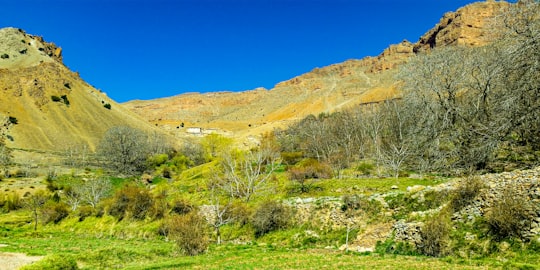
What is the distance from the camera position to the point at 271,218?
29.9 m

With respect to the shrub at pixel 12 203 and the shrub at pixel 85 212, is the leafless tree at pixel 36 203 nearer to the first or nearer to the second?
Answer: the shrub at pixel 12 203

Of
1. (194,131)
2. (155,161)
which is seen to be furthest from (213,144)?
(194,131)

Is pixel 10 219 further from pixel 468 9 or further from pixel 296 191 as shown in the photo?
pixel 468 9

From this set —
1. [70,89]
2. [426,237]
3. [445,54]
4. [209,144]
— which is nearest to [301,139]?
[209,144]

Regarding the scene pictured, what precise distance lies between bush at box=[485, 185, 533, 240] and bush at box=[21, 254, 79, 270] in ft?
68.8

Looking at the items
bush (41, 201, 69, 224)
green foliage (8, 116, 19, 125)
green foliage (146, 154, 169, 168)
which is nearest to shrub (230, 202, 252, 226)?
bush (41, 201, 69, 224)

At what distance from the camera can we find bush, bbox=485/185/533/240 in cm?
1627

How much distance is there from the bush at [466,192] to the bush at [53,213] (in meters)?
47.7

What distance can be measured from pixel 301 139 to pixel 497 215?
66.8 meters

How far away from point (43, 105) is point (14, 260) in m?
114

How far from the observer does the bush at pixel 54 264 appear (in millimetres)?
15995

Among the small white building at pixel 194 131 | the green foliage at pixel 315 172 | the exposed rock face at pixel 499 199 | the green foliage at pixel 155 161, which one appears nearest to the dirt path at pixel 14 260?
the exposed rock face at pixel 499 199

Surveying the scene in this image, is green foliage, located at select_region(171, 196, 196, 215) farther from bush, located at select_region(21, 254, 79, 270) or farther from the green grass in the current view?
bush, located at select_region(21, 254, 79, 270)

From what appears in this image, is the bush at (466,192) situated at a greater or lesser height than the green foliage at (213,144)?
lesser
